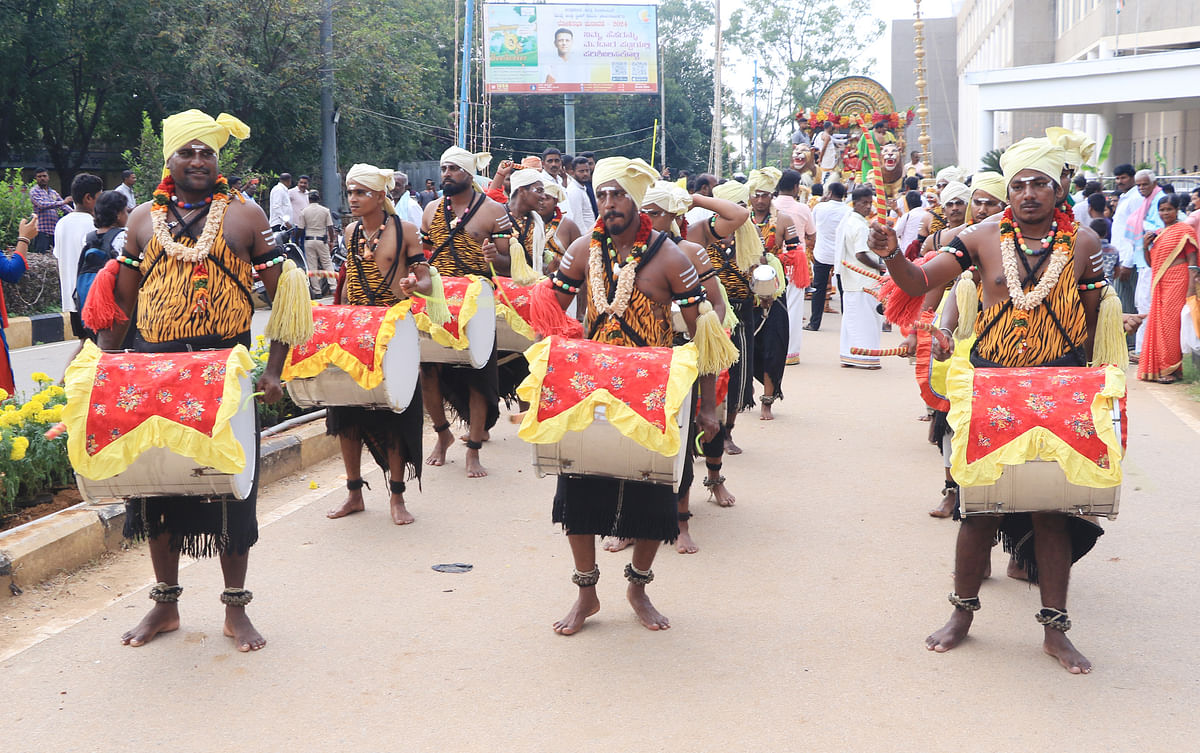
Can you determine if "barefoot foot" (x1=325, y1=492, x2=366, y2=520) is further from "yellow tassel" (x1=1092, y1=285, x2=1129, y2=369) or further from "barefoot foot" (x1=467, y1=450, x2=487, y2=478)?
"yellow tassel" (x1=1092, y1=285, x2=1129, y2=369)

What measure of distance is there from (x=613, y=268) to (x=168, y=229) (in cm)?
187

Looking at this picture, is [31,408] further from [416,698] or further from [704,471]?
[704,471]

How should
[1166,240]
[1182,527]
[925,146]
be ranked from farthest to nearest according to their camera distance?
[925,146] → [1166,240] → [1182,527]

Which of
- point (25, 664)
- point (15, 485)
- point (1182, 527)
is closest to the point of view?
point (25, 664)

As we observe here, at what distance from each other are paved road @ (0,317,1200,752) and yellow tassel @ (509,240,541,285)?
172cm

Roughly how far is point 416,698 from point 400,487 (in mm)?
2623

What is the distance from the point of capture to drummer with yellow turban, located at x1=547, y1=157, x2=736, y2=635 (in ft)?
16.4

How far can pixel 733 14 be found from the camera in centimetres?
7425

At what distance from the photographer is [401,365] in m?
6.48

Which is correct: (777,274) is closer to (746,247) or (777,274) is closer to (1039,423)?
(746,247)

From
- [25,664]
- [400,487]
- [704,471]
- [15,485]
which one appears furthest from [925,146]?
[25,664]

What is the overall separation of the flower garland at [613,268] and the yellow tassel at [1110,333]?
6.26ft

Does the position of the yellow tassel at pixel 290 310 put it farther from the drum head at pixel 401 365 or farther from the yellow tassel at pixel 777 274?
the yellow tassel at pixel 777 274

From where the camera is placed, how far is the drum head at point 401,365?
630 cm
